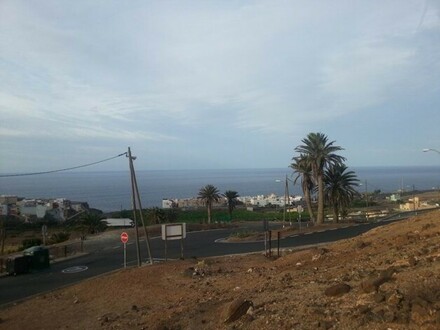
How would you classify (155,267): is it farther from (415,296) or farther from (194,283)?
(415,296)

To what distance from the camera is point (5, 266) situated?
28.4 metres

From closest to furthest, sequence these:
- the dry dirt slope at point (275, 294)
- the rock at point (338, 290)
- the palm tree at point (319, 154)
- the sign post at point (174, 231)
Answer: the dry dirt slope at point (275, 294) → the rock at point (338, 290) → the sign post at point (174, 231) → the palm tree at point (319, 154)

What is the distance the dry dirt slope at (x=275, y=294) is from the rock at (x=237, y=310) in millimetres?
23

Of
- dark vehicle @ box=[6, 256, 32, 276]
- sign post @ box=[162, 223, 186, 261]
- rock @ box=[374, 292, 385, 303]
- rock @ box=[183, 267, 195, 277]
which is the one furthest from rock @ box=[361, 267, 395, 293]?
dark vehicle @ box=[6, 256, 32, 276]

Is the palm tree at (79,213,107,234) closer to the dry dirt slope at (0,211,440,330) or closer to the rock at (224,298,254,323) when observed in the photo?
the dry dirt slope at (0,211,440,330)

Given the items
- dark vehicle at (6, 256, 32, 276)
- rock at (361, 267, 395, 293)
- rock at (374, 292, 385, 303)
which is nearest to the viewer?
rock at (374, 292, 385, 303)

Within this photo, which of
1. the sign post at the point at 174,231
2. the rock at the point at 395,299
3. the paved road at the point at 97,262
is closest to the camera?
the rock at the point at 395,299

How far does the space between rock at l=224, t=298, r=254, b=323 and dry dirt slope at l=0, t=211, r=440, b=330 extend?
A: 0.08ft

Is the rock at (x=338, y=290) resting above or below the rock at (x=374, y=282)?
below

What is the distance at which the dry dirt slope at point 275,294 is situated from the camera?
7.86m

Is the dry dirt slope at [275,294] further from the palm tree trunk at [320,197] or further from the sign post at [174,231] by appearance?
the palm tree trunk at [320,197]

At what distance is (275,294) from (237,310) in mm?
1592

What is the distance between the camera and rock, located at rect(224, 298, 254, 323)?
377 inches

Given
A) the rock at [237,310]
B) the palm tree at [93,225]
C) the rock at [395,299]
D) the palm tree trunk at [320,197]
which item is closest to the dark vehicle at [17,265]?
the rock at [237,310]
